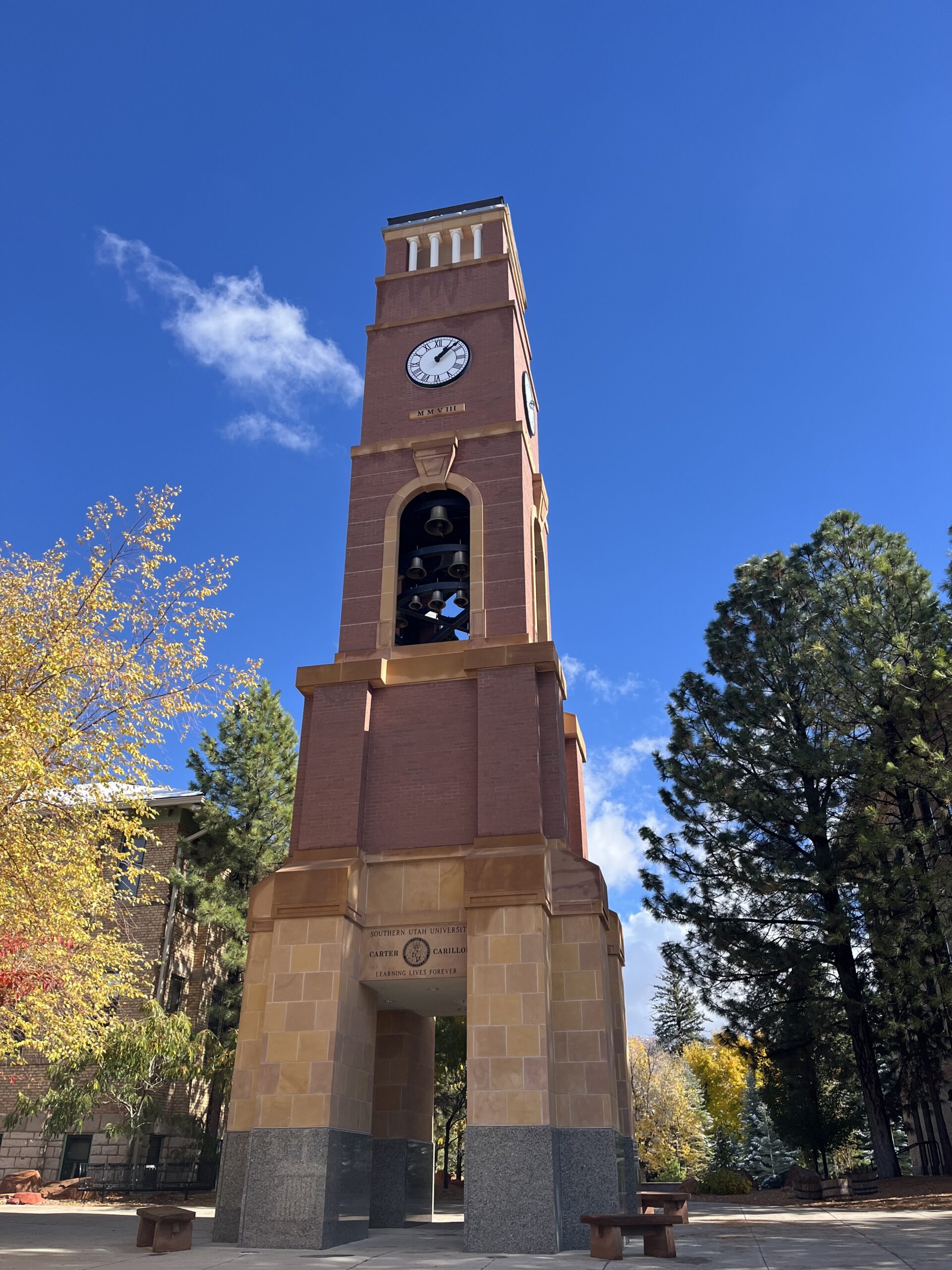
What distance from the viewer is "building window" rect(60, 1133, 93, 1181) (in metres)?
26.1

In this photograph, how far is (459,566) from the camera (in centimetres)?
1845

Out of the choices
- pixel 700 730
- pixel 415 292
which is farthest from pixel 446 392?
pixel 700 730

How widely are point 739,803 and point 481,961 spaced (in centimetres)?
1175

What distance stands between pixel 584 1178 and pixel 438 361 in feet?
52.1

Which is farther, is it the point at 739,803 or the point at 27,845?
the point at 739,803

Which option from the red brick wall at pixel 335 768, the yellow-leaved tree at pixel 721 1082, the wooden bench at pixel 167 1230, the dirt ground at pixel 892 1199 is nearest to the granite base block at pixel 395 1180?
the wooden bench at pixel 167 1230

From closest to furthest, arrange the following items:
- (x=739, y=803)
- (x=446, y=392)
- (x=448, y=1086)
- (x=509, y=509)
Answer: (x=509, y=509) < (x=446, y=392) < (x=739, y=803) < (x=448, y=1086)

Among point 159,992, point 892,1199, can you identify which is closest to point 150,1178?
point 159,992

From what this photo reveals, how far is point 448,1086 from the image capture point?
34.4 m

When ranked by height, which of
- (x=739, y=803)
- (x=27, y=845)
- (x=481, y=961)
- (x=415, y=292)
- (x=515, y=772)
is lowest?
(x=481, y=961)

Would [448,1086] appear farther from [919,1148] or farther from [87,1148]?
[919,1148]

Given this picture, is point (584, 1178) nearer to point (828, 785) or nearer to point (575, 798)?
point (575, 798)

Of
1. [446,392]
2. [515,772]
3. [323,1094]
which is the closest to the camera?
[323,1094]

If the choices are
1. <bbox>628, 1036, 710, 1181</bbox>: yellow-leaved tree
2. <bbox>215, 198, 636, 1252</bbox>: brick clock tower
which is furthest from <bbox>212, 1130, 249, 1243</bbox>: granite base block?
<bbox>628, 1036, 710, 1181</bbox>: yellow-leaved tree
